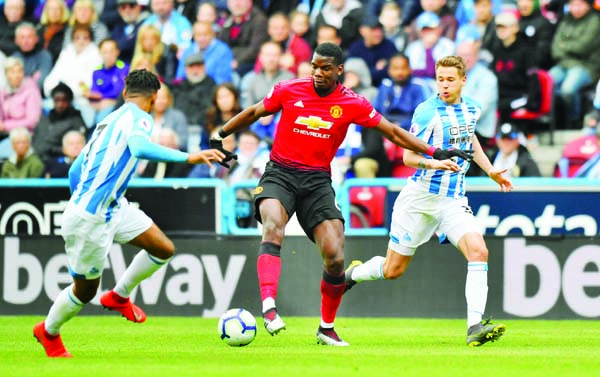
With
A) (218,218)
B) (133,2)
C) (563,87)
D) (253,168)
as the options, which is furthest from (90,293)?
(133,2)

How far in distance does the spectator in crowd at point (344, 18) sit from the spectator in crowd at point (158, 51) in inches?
88.9

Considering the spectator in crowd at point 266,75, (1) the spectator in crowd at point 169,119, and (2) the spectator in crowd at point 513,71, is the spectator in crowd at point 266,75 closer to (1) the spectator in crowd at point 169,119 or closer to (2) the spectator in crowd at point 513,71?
(1) the spectator in crowd at point 169,119

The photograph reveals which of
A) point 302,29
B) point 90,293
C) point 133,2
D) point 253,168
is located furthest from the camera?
point 133,2

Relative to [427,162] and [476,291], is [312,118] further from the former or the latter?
[476,291]

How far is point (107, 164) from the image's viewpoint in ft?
30.3

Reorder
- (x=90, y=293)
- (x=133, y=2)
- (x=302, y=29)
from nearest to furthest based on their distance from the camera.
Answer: (x=90, y=293), (x=302, y=29), (x=133, y=2)

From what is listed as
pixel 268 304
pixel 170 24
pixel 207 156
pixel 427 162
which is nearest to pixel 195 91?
pixel 170 24

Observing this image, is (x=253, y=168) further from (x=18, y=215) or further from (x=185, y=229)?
(x=18, y=215)

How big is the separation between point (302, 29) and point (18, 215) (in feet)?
17.0

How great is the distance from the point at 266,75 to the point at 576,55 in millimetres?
4251

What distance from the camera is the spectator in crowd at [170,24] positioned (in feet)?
61.2

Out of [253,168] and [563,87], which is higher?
[563,87]

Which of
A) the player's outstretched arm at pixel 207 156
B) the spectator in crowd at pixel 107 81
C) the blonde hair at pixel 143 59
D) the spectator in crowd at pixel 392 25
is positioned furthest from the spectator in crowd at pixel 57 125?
the player's outstretched arm at pixel 207 156

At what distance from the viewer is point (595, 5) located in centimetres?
1652
